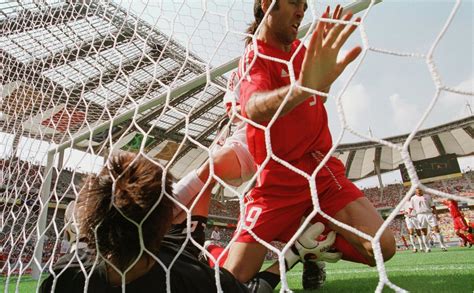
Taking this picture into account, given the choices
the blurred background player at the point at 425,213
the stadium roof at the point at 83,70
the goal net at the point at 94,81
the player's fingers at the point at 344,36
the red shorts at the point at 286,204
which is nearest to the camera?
the player's fingers at the point at 344,36

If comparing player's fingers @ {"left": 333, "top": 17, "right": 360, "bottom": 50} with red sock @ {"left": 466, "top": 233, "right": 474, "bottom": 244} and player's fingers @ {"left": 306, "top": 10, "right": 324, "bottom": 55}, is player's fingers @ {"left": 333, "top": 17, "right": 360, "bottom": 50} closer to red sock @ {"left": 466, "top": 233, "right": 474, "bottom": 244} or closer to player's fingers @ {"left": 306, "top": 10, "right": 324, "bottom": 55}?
player's fingers @ {"left": 306, "top": 10, "right": 324, "bottom": 55}

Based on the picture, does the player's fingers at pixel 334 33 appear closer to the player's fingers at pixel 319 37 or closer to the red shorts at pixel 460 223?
the player's fingers at pixel 319 37

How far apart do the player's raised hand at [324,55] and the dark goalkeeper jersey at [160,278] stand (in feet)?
1.50

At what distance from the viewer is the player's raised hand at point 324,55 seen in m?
0.78

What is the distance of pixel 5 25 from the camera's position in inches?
108

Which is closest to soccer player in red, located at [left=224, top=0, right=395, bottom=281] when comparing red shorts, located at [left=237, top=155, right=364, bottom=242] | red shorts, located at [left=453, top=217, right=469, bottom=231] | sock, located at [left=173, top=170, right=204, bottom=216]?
red shorts, located at [left=237, top=155, right=364, bottom=242]

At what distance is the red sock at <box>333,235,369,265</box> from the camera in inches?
59.0

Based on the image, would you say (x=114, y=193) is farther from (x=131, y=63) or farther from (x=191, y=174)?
(x=131, y=63)

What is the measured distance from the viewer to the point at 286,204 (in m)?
1.43

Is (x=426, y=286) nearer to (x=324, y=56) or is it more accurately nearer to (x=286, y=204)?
(x=286, y=204)

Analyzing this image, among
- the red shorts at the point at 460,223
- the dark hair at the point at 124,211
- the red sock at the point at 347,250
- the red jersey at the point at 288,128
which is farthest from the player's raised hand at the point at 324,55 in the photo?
the red shorts at the point at 460,223

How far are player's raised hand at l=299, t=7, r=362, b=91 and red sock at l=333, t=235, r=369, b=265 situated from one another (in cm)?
90

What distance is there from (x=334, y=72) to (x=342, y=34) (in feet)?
0.25

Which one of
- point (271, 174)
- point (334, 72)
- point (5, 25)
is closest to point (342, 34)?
point (334, 72)
